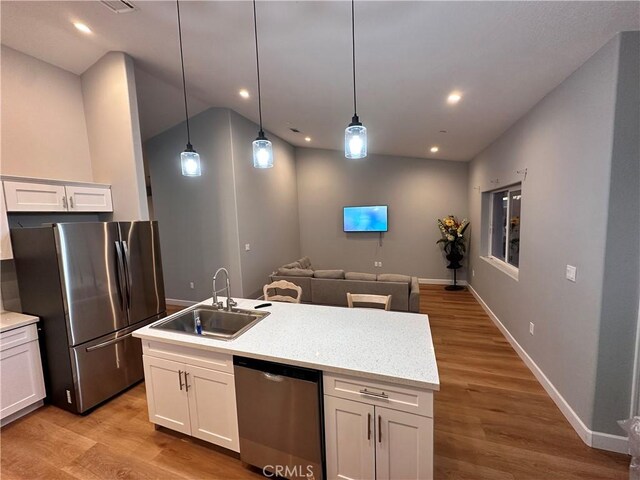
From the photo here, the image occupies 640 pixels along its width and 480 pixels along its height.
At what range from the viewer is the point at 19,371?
2320mm

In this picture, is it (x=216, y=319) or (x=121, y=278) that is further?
(x=121, y=278)

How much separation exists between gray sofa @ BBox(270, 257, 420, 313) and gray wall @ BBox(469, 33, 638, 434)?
121cm

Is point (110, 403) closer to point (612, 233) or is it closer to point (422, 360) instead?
point (422, 360)

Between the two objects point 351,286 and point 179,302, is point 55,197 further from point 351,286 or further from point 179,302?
point 351,286

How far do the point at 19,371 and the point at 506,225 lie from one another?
573 centimetres

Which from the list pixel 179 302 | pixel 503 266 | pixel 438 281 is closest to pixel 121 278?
pixel 179 302

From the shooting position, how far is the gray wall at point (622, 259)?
1.68m

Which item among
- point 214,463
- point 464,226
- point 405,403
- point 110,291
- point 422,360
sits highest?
point 464,226

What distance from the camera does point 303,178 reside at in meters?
6.81

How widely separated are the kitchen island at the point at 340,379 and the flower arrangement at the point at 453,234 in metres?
4.18

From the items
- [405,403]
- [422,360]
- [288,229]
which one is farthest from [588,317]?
[288,229]

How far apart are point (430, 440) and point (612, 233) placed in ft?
5.72

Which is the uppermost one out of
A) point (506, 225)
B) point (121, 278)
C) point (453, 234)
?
point (506, 225)

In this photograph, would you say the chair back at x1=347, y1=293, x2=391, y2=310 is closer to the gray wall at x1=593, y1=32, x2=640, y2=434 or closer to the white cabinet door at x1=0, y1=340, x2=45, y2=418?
the gray wall at x1=593, y1=32, x2=640, y2=434
